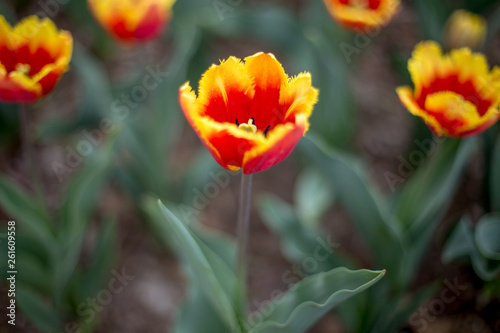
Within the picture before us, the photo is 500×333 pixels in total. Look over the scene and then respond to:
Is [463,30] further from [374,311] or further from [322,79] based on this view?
[374,311]

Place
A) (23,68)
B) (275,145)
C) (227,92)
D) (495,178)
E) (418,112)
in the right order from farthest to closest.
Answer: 1. (495,178)
2. (23,68)
3. (418,112)
4. (227,92)
5. (275,145)

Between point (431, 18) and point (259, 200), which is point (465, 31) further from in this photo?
point (259, 200)

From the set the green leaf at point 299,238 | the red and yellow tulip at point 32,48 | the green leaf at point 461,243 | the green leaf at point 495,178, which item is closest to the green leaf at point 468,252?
the green leaf at point 461,243

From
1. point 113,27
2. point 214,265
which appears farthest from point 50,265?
point 113,27

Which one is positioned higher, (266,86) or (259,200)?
(266,86)

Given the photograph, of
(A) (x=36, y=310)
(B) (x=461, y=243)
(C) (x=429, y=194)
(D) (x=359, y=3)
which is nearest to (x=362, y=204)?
(C) (x=429, y=194)

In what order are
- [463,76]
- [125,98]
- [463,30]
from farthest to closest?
[125,98], [463,30], [463,76]

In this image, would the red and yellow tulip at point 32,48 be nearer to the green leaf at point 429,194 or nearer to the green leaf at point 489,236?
the green leaf at point 429,194
